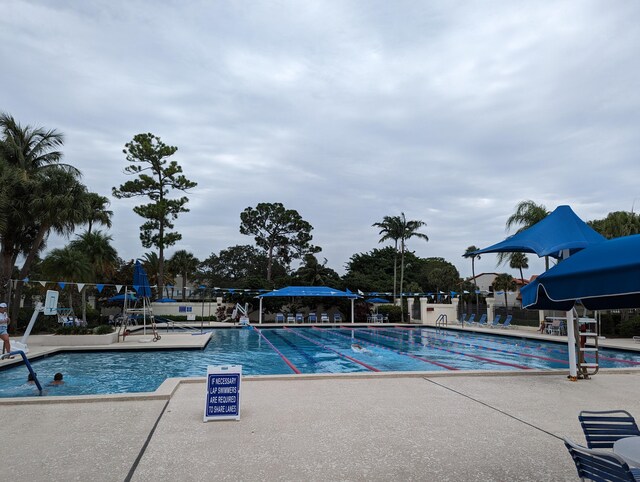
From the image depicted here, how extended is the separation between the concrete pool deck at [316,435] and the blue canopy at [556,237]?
2452mm

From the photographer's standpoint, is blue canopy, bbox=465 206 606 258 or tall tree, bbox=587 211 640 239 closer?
blue canopy, bbox=465 206 606 258

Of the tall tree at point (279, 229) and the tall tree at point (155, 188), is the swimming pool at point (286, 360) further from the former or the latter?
the tall tree at point (279, 229)

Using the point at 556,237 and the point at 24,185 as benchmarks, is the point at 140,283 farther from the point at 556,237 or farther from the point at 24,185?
the point at 556,237

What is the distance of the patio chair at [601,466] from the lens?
2.40 metres

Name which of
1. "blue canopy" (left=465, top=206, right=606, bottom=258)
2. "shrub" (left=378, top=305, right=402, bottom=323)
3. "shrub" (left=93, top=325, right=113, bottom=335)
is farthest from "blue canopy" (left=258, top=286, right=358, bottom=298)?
"blue canopy" (left=465, top=206, right=606, bottom=258)

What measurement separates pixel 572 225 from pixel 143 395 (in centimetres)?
773

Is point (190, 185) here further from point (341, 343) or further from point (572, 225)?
point (572, 225)

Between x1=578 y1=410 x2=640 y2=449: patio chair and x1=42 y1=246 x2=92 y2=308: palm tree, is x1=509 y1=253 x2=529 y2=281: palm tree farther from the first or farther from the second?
x1=578 y1=410 x2=640 y2=449: patio chair

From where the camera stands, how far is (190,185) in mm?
35812

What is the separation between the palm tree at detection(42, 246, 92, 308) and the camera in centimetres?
2333

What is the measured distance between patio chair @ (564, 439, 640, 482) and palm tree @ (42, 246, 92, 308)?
999 inches

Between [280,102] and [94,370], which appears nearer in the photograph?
[94,370]

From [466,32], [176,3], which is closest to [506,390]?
[466,32]

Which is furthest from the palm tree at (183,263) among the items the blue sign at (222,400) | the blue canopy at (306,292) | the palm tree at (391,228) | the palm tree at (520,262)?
the blue sign at (222,400)
